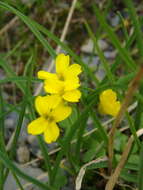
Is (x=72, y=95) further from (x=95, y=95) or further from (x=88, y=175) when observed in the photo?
(x=88, y=175)

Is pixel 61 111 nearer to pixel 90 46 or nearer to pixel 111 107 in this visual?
pixel 111 107

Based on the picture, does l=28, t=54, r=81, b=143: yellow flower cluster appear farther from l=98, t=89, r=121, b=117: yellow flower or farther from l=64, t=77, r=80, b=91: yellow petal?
l=98, t=89, r=121, b=117: yellow flower

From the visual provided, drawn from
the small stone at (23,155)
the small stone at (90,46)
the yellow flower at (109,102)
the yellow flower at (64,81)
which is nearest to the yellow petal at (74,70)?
the yellow flower at (64,81)

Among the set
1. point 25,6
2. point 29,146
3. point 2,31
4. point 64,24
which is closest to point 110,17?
point 64,24

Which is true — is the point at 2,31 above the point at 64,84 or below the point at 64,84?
above

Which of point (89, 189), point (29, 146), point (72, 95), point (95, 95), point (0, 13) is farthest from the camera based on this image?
point (0, 13)

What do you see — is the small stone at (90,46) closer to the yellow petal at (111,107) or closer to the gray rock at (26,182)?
the gray rock at (26,182)

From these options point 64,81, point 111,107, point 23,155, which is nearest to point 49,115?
point 64,81
